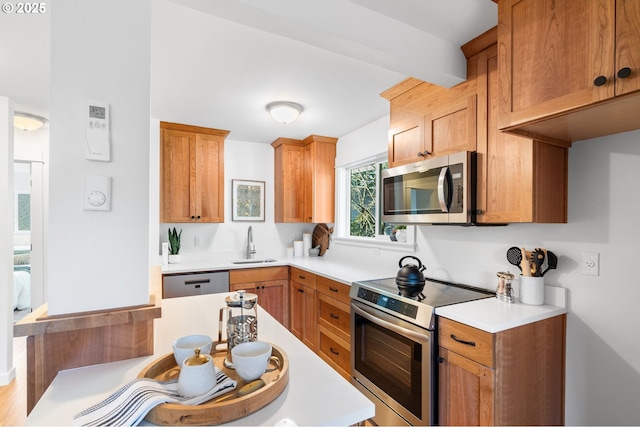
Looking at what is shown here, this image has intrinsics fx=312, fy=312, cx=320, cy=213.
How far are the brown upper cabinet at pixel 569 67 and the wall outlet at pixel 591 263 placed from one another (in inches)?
24.1

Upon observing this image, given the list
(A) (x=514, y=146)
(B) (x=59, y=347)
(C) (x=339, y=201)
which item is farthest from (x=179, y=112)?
(A) (x=514, y=146)

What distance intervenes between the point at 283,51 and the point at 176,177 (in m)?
2.01

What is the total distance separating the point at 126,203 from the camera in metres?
Answer: 1.09

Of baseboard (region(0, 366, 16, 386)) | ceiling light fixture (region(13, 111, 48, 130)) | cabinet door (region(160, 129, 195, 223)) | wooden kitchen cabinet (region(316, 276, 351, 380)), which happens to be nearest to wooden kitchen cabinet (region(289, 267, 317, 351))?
wooden kitchen cabinet (region(316, 276, 351, 380))

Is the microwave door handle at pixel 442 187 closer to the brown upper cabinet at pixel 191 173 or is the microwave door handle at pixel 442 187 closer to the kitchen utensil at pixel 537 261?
the kitchen utensil at pixel 537 261

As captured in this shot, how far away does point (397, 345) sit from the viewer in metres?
1.88

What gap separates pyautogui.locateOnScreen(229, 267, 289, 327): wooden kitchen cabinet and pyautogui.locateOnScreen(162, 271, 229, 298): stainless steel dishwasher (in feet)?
0.32

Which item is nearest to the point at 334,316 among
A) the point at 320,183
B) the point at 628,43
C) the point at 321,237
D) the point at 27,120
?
the point at 321,237

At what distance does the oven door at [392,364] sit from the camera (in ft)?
5.52

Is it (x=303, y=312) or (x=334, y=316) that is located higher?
(x=334, y=316)

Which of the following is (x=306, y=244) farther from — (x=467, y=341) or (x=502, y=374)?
(x=502, y=374)

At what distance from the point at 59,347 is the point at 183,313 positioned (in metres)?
0.62

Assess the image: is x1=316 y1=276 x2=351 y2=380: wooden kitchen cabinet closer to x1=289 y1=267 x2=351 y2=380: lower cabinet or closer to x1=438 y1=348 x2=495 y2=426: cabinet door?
x1=289 y1=267 x2=351 y2=380: lower cabinet

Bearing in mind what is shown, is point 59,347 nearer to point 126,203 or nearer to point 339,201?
point 126,203
